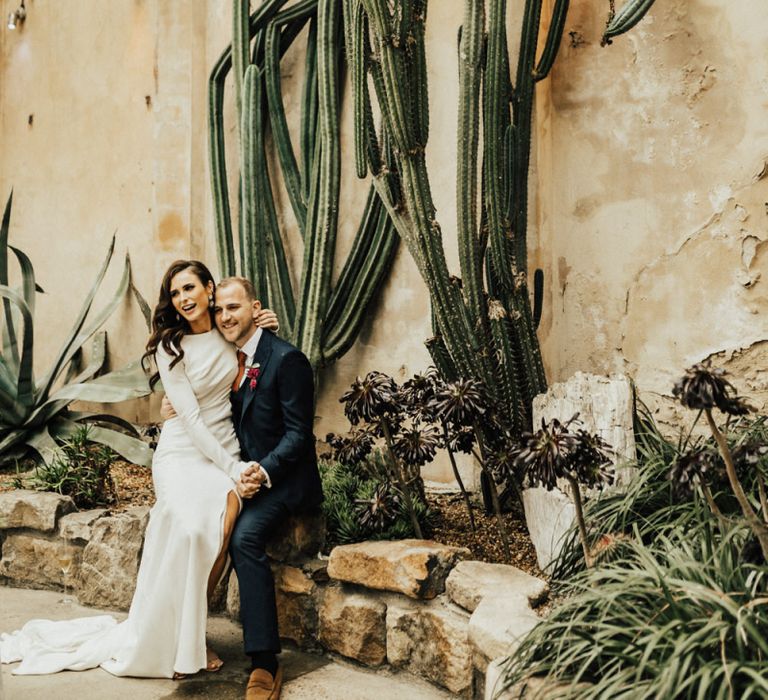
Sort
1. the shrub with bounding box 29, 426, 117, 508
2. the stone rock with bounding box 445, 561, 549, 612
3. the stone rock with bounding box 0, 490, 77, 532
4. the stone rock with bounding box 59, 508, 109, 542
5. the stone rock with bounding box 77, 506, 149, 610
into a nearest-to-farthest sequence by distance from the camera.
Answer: the stone rock with bounding box 445, 561, 549, 612 < the stone rock with bounding box 77, 506, 149, 610 < the stone rock with bounding box 59, 508, 109, 542 < the stone rock with bounding box 0, 490, 77, 532 < the shrub with bounding box 29, 426, 117, 508

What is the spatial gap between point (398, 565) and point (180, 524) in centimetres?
93

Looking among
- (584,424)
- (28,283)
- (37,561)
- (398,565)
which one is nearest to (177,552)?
→ (398,565)

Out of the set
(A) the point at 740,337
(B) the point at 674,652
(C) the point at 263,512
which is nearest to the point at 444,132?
(A) the point at 740,337

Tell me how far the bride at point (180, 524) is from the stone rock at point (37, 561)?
2.21ft

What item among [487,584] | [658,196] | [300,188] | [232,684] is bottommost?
[232,684]

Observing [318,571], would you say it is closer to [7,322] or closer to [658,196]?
[658,196]

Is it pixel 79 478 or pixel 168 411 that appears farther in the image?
pixel 79 478

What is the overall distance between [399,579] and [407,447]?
1.86 feet

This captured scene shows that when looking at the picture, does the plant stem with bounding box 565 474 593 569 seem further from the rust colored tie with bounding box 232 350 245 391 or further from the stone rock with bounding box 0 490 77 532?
the stone rock with bounding box 0 490 77 532

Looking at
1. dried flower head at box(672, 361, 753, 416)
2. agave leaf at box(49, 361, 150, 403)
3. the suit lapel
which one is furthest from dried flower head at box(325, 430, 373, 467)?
agave leaf at box(49, 361, 150, 403)

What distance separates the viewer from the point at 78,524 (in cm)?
430

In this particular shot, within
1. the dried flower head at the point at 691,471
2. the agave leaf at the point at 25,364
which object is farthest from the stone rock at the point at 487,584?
the agave leaf at the point at 25,364

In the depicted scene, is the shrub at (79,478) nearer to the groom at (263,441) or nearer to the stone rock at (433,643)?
the groom at (263,441)

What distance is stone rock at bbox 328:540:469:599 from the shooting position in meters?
3.25
